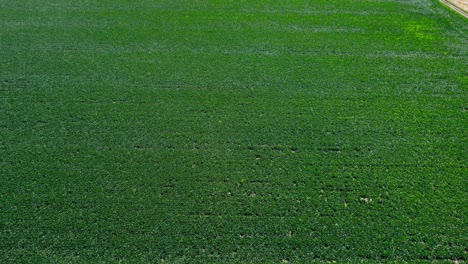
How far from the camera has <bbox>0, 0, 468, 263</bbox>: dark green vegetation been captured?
12.8 feet

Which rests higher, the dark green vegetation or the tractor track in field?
the tractor track in field

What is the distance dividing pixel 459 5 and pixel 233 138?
6.34 m

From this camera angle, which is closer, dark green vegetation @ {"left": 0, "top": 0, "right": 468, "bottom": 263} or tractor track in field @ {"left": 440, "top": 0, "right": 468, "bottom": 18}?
dark green vegetation @ {"left": 0, "top": 0, "right": 468, "bottom": 263}

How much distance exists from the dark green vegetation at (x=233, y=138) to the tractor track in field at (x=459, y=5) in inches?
24.5

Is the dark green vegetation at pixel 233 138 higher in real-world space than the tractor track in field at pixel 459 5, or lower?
lower

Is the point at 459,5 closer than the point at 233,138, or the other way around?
the point at 233,138

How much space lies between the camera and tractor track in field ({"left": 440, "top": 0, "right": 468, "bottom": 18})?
25.6ft

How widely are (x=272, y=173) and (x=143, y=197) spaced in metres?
1.50

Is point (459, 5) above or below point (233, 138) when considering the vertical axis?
above

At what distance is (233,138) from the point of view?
4934 millimetres

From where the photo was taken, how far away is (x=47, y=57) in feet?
20.9

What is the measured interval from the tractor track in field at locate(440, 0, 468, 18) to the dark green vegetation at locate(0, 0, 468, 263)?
0.62m

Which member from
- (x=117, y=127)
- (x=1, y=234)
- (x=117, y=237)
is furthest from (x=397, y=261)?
(x=1, y=234)

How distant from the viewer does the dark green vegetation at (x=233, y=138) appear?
3.89 metres
